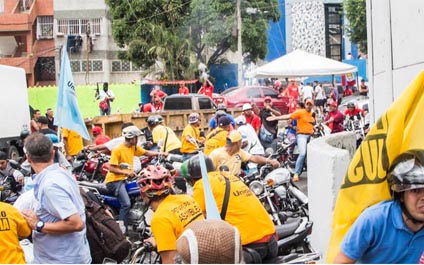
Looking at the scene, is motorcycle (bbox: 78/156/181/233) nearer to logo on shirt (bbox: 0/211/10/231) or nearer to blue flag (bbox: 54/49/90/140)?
blue flag (bbox: 54/49/90/140)

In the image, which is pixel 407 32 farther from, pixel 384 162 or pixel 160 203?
pixel 384 162

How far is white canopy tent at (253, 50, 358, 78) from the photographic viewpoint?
85.0 feet

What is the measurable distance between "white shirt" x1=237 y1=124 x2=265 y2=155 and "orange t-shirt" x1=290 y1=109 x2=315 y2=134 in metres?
2.13

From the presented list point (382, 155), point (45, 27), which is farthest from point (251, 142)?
point (45, 27)

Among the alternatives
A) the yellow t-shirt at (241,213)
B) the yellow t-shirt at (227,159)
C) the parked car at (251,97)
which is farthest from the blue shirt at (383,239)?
the parked car at (251,97)

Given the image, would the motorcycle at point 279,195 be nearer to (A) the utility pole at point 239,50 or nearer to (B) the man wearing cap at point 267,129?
(B) the man wearing cap at point 267,129

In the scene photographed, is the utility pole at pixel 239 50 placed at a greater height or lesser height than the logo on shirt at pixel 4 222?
greater

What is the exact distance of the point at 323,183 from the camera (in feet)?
22.3

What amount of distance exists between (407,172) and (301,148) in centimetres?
1254

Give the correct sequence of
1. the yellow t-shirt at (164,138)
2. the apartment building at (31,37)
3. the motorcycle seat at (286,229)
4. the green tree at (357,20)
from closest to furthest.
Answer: the motorcycle seat at (286,229) < the yellow t-shirt at (164,138) < the green tree at (357,20) < the apartment building at (31,37)

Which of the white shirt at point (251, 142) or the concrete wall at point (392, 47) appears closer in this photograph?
the concrete wall at point (392, 47)

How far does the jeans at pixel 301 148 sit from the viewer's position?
51.8ft

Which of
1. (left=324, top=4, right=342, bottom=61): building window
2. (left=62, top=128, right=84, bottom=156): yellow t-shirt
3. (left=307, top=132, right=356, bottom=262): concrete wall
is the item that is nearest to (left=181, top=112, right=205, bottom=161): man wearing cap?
(left=62, top=128, right=84, bottom=156): yellow t-shirt

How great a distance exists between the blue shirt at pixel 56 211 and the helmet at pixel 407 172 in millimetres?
2392
